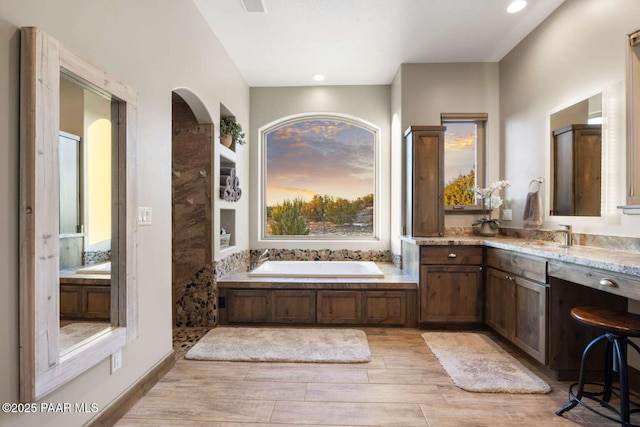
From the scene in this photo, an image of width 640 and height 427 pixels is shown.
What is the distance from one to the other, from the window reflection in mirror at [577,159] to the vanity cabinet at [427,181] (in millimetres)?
971

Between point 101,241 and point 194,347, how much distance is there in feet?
4.78

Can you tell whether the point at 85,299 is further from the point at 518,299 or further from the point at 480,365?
the point at 518,299

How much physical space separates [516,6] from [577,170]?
58.7 inches

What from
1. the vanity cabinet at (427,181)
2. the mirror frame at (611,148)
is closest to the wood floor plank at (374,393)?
the vanity cabinet at (427,181)

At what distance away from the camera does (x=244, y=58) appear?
3.74 metres

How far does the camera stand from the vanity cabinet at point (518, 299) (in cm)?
236

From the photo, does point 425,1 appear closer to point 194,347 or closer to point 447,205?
point 447,205

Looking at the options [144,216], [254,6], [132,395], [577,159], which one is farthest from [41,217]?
[577,159]

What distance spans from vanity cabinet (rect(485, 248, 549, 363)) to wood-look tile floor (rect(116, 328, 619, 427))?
0.77ft

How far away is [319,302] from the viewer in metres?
3.37

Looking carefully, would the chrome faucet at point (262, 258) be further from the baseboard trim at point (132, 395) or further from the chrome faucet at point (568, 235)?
the chrome faucet at point (568, 235)

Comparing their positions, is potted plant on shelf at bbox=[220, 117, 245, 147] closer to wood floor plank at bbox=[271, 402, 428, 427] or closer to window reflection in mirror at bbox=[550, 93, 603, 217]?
wood floor plank at bbox=[271, 402, 428, 427]

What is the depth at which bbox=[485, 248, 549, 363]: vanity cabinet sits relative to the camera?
93.0 inches

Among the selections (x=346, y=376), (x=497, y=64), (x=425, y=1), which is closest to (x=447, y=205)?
(x=497, y=64)
